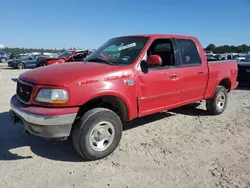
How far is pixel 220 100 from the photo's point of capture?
5969 millimetres

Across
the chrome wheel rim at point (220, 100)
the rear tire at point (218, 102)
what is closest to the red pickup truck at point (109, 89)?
the rear tire at point (218, 102)

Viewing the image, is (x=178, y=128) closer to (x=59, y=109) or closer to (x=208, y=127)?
(x=208, y=127)

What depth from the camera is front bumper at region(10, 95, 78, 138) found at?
3.04 metres

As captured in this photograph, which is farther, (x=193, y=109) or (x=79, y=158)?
(x=193, y=109)

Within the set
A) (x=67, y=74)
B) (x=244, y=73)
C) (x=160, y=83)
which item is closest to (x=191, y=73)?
(x=160, y=83)

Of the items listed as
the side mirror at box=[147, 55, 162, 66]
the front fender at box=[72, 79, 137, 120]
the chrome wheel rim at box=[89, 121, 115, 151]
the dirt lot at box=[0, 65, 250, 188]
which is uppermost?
the side mirror at box=[147, 55, 162, 66]

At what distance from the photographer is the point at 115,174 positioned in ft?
10.2

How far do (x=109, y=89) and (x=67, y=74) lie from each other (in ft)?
2.13

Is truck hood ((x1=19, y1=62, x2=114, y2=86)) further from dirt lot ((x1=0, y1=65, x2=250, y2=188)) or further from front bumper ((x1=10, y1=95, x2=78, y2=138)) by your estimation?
dirt lot ((x1=0, y1=65, x2=250, y2=188))

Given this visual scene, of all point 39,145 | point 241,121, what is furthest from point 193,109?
point 39,145

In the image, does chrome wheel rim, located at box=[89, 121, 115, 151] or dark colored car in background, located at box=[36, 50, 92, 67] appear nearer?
chrome wheel rim, located at box=[89, 121, 115, 151]

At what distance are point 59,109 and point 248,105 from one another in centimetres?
606

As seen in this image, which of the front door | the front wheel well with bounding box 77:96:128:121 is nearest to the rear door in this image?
the front door

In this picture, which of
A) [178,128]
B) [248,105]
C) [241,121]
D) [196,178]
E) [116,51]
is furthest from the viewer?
[248,105]
